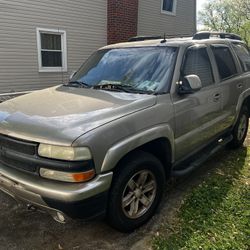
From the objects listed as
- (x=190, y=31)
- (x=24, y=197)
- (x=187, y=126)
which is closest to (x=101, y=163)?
(x=24, y=197)

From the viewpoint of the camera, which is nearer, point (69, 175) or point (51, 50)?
point (69, 175)

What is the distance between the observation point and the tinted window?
13.0ft

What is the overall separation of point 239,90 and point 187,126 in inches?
72.3

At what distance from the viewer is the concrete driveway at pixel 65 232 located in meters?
3.11

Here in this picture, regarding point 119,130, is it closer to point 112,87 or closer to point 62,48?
point 112,87

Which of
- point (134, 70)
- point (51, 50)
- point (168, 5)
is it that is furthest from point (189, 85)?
point (168, 5)

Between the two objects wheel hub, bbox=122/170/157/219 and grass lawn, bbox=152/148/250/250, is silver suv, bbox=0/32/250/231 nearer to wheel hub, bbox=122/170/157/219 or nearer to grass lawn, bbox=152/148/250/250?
wheel hub, bbox=122/170/157/219

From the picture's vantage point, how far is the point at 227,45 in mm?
5074

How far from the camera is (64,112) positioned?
3.04 m

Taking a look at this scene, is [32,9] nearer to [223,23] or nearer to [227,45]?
[227,45]

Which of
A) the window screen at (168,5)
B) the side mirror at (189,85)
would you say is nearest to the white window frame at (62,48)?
the window screen at (168,5)

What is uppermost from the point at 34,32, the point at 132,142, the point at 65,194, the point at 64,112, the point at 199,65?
the point at 34,32

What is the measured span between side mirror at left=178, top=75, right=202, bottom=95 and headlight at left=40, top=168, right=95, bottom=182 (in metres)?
1.54

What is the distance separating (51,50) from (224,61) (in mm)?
6922
